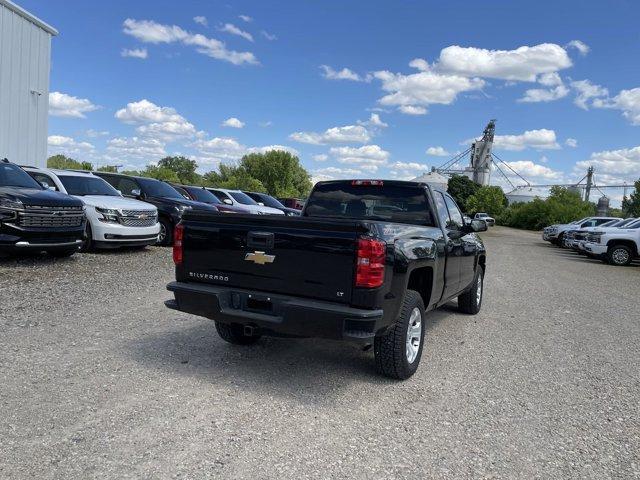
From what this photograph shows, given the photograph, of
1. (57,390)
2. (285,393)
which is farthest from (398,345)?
(57,390)

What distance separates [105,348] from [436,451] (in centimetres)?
328

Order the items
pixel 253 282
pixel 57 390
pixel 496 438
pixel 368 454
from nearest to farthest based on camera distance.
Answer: pixel 368 454 < pixel 496 438 < pixel 57 390 < pixel 253 282

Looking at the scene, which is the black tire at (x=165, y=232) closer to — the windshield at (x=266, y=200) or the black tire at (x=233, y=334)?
the windshield at (x=266, y=200)

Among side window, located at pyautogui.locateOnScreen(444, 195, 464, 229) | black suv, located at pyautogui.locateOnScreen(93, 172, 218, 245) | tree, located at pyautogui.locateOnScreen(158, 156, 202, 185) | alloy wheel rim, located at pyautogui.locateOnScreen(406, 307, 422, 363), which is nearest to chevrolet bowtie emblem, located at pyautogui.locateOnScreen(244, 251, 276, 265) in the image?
alloy wheel rim, located at pyautogui.locateOnScreen(406, 307, 422, 363)

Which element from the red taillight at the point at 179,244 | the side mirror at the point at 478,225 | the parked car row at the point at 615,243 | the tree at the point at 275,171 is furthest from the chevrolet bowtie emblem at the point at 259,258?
the tree at the point at 275,171

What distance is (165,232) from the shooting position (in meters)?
13.8

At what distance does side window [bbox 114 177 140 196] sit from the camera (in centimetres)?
1431

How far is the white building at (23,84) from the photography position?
57.6 feet

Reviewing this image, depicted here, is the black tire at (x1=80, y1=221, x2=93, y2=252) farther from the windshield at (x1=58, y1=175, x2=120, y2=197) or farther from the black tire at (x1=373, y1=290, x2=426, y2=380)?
the black tire at (x1=373, y1=290, x2=426, y2=380)

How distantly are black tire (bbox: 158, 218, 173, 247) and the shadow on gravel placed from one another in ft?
26.9

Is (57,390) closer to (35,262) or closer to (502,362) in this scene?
(502,362)

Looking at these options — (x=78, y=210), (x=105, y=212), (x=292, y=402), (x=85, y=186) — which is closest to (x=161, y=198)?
(x=85, y=186)

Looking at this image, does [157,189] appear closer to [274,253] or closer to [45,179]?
[45,179]

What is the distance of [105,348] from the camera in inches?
198
